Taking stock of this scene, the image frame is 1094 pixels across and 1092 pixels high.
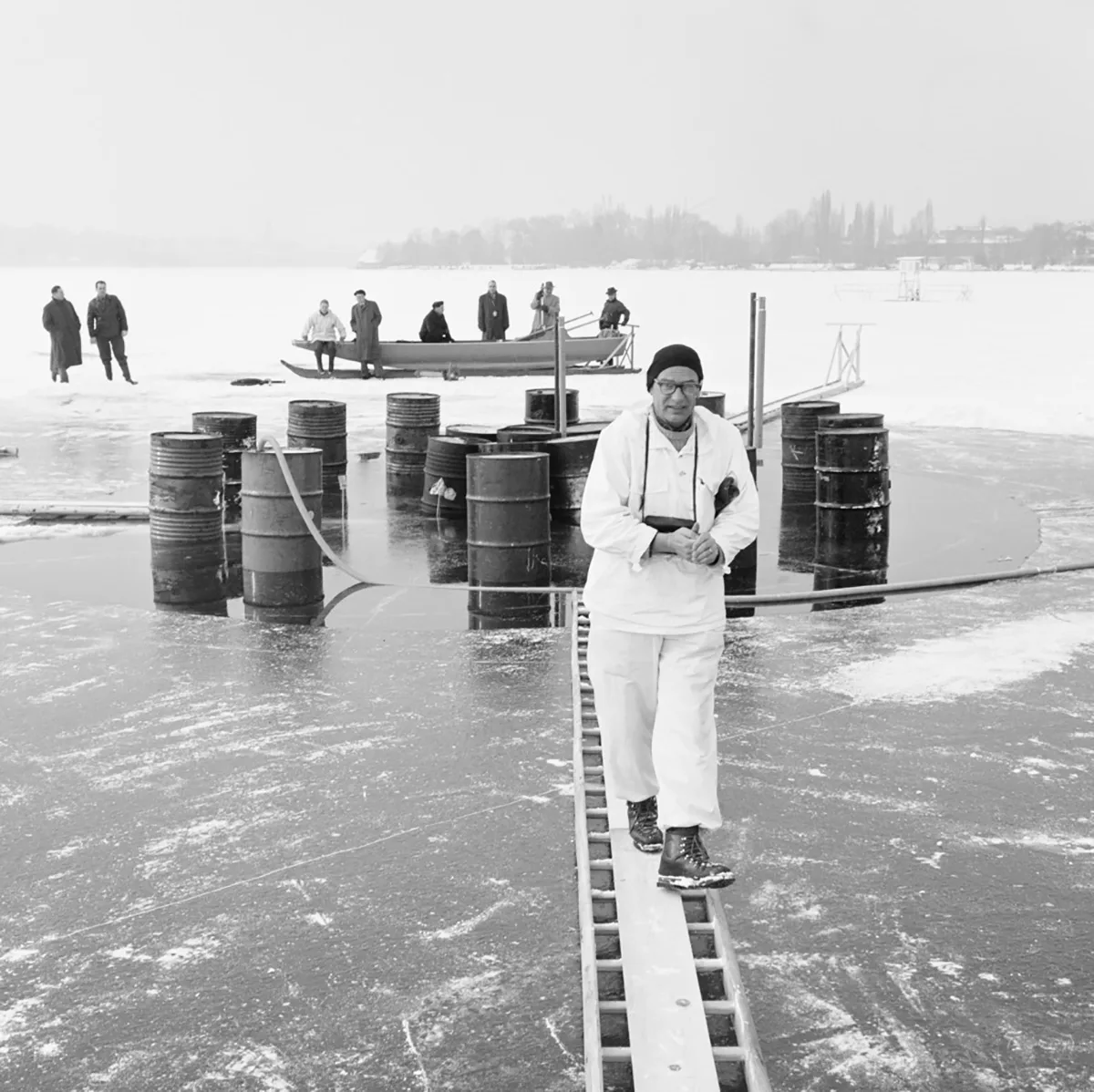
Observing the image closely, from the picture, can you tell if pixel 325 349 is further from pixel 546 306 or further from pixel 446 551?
pixel 446 551

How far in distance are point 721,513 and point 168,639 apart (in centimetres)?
470

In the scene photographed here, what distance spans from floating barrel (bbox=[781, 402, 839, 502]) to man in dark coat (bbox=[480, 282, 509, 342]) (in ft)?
50.9

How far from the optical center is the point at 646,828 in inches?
196

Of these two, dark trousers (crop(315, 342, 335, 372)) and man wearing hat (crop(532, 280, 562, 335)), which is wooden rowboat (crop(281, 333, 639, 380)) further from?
man wearing hat (crop(532, 280, 562, 335))

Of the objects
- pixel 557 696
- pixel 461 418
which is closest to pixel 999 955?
pixel 557 696

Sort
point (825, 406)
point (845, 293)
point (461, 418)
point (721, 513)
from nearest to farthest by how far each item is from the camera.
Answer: point (721, 513) < point (825, 406) < point (461, 418) < point (845, 293)

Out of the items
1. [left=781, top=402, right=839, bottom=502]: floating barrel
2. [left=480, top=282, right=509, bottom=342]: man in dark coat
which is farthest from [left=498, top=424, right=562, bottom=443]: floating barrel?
[left=480, top=282, right=509, bottom=342]: man in dark coat

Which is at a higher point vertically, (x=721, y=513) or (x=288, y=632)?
(x=721, y=513)

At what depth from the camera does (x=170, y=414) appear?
21.7 metres

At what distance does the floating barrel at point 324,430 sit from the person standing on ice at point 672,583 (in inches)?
411

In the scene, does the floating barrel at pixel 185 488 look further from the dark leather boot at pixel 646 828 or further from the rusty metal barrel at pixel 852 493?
the dark leather boot at pixel 646 828

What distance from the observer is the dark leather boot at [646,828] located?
195 inches

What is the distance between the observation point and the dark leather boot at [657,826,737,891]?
4.59 m

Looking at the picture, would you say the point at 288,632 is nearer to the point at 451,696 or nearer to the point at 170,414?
the point at 451,696
